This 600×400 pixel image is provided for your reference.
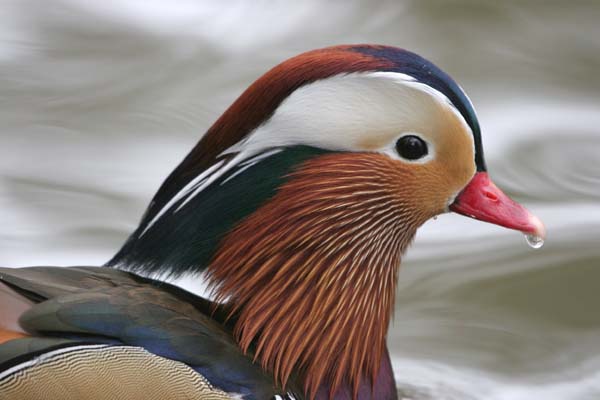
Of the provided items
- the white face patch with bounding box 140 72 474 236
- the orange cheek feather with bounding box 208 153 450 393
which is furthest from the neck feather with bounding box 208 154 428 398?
the white face patch with bounding box 140 72 474 236

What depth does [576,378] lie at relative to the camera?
431cm

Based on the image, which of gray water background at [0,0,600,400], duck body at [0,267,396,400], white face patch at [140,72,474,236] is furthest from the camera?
gray water background at [0,0,600,400]

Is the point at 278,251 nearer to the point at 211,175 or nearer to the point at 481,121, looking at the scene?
the point at 211,175

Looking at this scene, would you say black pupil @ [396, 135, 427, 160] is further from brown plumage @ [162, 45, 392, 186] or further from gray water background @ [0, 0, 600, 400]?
gray water background @ [0, 0, 600, 400]

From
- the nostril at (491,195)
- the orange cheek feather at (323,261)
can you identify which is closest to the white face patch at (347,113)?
the orange cheek feather at (323,261)

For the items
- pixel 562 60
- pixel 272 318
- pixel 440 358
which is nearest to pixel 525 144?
pixel 562 60

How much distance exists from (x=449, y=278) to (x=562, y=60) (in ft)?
6.45

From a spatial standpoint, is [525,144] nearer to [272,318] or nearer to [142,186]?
[142,186]

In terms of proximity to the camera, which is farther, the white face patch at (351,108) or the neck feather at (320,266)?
the neck feather at (320,266)

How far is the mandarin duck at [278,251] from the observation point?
3.11 meters

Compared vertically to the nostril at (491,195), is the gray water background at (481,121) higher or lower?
higher

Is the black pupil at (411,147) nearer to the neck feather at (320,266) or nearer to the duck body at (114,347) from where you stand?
the neck feather at (320,266)

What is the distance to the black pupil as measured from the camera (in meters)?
3.41

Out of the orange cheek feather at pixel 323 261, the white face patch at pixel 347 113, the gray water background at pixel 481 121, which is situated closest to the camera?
the white face patch at pixel 347 113
